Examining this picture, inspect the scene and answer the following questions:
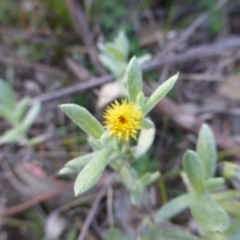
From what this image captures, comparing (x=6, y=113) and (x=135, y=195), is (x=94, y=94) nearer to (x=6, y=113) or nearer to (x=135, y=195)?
(x=6, y=113)

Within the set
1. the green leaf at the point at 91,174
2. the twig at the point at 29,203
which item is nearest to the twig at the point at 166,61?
the twig at the point at 29,203

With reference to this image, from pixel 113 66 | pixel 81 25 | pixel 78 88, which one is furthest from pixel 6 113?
pixel 81 25

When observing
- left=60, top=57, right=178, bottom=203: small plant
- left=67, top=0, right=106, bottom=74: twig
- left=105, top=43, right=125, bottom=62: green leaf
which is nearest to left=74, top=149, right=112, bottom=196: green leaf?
left=60, top=57, right=178, bottom=203: small plant

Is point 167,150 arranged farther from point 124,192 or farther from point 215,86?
point 215,86

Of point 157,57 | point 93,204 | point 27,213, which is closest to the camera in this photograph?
point 93,204

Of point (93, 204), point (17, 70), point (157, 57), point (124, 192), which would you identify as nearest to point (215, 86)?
point (157, 57)

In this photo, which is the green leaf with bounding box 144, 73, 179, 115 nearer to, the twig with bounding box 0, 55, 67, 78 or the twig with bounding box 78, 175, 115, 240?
the twig with bounding box 78, 175, 115, 240
